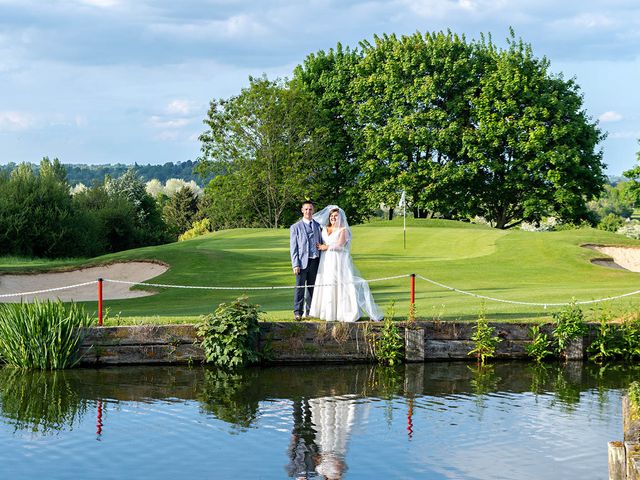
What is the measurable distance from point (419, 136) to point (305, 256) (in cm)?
3749

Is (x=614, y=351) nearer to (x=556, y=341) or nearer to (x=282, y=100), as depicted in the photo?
(x=556, y=341)

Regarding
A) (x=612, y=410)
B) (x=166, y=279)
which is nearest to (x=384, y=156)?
(x=166, y=279)

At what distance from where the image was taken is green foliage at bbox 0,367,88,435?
11.6 m

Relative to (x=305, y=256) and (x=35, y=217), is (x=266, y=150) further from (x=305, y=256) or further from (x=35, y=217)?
(x=305, y=256)

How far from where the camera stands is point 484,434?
10.9 m

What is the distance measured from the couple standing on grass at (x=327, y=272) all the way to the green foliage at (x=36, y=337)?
4.28m

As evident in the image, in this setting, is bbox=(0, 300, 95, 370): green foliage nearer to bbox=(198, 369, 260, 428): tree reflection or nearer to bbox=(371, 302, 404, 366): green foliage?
bbox=(198, 369, 260, 428): tree reflection

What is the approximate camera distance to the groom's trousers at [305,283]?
55.1 ft

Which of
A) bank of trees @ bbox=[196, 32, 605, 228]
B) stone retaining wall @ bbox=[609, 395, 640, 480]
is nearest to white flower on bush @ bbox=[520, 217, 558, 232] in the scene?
bank of trees @ bbox=[196, 32, 605, 228]

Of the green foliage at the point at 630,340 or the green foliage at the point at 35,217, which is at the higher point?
the green foliage at the point at 35,217

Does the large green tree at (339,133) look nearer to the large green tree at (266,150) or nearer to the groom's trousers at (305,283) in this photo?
the large green tree at (266,150)

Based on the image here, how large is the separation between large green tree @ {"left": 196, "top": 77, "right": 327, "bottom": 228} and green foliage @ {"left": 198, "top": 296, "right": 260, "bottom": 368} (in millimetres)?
41713

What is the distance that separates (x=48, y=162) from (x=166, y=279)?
4537 centimetres

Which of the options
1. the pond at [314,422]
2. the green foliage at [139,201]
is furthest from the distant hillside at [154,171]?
the pond at [314,422]
